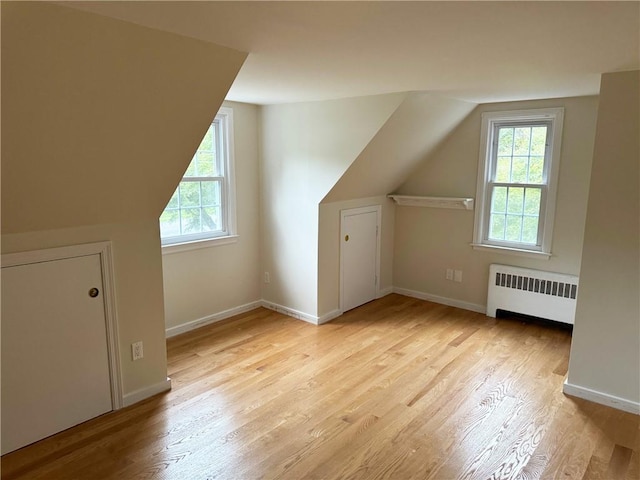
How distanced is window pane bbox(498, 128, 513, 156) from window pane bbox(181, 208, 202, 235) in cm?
288

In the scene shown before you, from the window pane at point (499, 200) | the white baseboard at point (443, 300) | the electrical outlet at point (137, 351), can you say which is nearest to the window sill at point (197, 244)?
the electrical outlet at point (137, 351)

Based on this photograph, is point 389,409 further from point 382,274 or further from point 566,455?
point 382,274

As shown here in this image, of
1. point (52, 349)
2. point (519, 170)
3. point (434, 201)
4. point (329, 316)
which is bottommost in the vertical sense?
point (329, 316)

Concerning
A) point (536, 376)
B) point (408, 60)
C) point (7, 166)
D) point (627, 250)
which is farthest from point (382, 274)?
point (7, 166)

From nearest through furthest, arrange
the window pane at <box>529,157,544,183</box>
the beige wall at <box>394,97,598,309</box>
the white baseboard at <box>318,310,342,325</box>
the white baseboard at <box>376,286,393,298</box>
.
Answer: the beige wall at <box>394,97,598,309</box>
the window pane at <box>529,157,544,183</box>
the white baseboard at <box>318,310,342,325</box>
the white baseboard at <box>376,286,393,298</box>

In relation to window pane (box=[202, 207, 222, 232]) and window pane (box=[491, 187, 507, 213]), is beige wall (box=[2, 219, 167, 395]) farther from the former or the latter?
window pane (box=[491, 187, 507, 213])

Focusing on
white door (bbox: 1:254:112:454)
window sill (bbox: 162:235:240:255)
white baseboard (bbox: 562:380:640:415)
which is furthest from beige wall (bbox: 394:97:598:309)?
white door (bbox: 1:254:112:454)

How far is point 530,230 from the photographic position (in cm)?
407

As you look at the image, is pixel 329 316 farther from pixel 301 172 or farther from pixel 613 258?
pixel 613 258

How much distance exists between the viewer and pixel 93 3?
1479 millimetres

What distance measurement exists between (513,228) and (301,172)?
2079 mm

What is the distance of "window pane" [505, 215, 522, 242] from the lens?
4.13 meters

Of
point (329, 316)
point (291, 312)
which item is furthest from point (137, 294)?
point (329, 316)

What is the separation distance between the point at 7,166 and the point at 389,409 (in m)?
2.38
